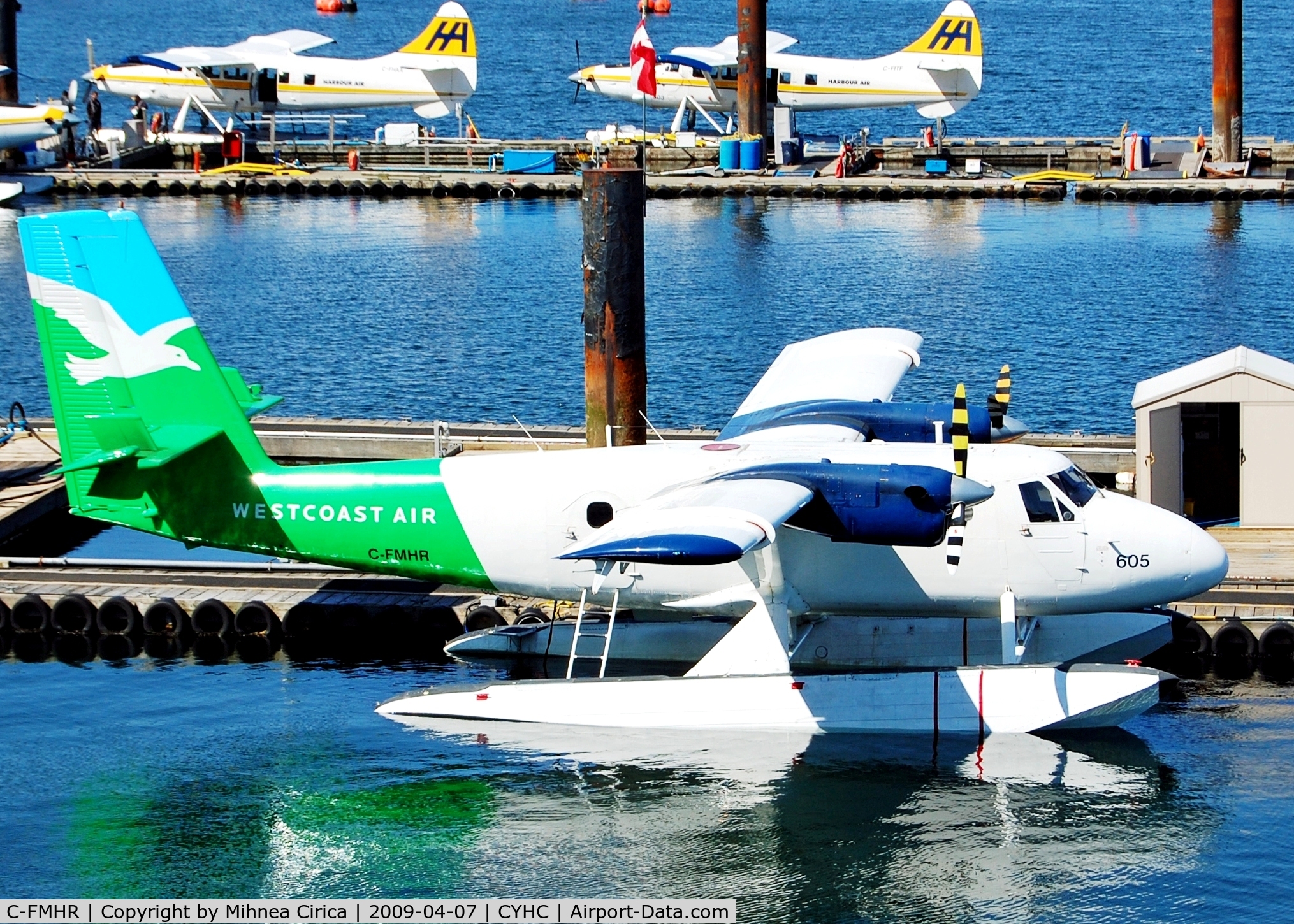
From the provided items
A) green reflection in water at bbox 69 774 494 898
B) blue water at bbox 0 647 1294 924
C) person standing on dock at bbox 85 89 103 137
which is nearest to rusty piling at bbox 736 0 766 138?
person standing on dock at bbox 85 89 103 137

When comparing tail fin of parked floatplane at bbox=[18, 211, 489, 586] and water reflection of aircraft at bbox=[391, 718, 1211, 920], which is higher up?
tail fin of parked floatplane at bbox=[18, 211, 489, 586]

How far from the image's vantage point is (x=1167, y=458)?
83.6ft

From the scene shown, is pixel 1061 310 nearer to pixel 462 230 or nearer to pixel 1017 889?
pixel 462 230

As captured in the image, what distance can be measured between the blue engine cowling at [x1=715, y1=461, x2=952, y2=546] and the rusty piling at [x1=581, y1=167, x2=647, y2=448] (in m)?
7.10

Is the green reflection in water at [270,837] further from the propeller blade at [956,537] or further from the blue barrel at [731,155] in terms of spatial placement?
the blue barrel at [731,155]

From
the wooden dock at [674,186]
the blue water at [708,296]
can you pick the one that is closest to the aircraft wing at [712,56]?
the wooden dock at [674,186]

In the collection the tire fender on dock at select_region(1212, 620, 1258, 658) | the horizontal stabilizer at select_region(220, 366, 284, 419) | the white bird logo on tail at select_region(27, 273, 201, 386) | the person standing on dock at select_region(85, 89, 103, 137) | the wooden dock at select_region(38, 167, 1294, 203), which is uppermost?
the person standing on dock at select_region(85, 89, 103, 137)

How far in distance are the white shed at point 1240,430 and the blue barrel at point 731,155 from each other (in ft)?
150

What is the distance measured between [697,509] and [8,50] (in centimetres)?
6783

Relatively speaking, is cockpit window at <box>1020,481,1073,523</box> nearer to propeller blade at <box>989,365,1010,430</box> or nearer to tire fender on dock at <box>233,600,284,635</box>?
propeller blade at <box>989,365,1010,430</box>

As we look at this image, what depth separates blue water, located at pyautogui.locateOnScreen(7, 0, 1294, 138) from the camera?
9631cm

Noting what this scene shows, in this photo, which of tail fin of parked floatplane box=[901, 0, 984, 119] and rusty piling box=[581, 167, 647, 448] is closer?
rusty piling box=[581, 167, 647, 448]

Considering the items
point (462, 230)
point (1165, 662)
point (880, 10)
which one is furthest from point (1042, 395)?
point (880, 10)

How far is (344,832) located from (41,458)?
610 inches
